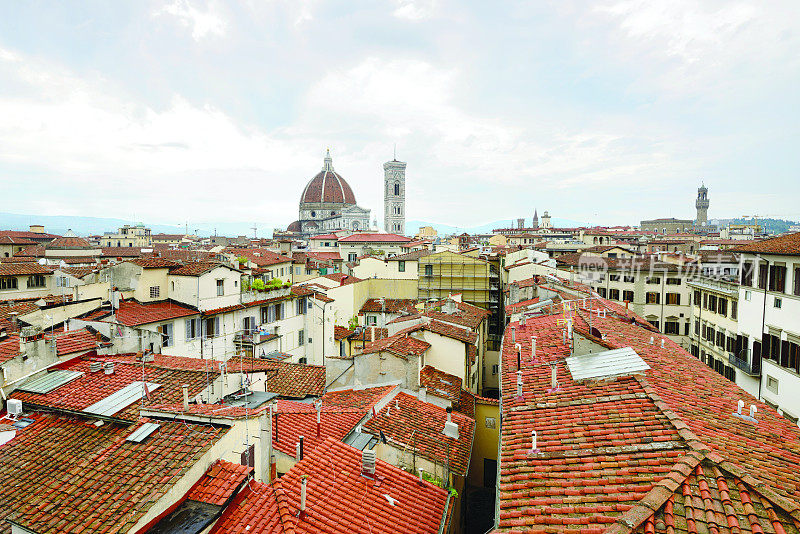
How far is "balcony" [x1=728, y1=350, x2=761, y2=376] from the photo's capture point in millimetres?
20453

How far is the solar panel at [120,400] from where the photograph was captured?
9.08 m

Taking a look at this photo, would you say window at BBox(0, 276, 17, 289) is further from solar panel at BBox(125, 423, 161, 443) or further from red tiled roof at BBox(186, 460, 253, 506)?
red tiled roof at BBox(186, 460, 253, 506)

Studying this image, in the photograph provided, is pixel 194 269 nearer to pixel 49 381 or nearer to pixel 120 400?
pixel 49 381

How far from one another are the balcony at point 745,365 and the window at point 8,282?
3953 cm

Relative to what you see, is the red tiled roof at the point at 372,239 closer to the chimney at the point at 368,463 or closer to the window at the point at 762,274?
the window at the point at 762,274

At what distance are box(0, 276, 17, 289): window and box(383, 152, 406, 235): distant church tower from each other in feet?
404

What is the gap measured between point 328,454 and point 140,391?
443 centimetres

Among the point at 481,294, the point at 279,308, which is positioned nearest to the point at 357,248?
the point at 481,294

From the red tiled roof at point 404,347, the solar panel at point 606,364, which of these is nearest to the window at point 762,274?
the solar panel at point 606,364

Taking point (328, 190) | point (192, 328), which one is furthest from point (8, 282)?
point (328, 190)

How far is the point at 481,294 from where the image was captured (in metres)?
39.5

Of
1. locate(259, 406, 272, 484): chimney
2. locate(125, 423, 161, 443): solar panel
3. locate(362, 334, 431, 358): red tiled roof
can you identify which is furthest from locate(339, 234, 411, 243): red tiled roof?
locate(125, 423, 161, 443): solar panel

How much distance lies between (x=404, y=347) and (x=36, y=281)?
26.1 metres

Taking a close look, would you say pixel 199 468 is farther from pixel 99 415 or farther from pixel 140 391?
pixel 140 391
